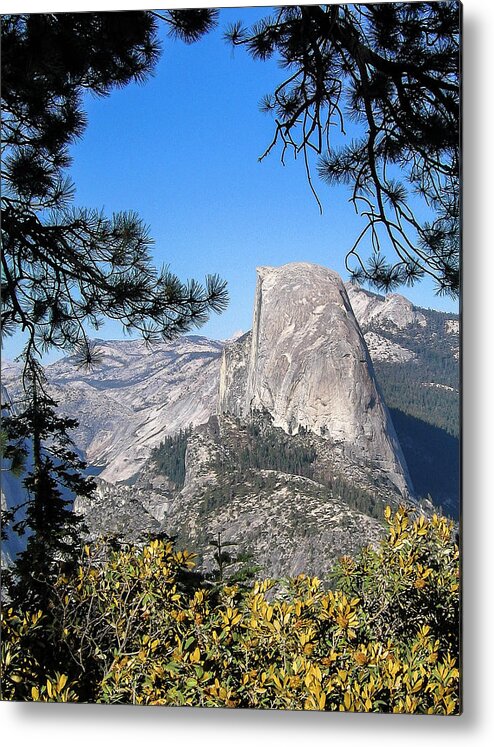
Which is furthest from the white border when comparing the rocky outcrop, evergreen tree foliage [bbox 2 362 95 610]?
evergreen tree foliage [bbox 2 362 95 610]

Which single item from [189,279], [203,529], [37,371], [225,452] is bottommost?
[203,529]

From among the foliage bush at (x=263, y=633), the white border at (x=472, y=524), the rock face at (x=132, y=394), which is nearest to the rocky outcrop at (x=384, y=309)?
the white border at (x=472, y=524)

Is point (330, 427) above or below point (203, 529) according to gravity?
above

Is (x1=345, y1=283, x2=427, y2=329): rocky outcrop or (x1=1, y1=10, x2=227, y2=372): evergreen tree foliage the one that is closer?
(x1=345, y1=283, x2=427, y2=329): rocky outcrop

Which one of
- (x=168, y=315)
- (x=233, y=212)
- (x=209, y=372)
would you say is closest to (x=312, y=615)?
(x=209, y=372)

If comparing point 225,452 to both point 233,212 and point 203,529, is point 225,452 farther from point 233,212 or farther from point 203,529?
point 233,212

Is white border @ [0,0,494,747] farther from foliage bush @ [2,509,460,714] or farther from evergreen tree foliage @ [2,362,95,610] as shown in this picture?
evergreen tree foliage @ [2,362,95,610]

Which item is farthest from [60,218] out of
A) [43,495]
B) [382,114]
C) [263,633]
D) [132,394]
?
[263,633]
